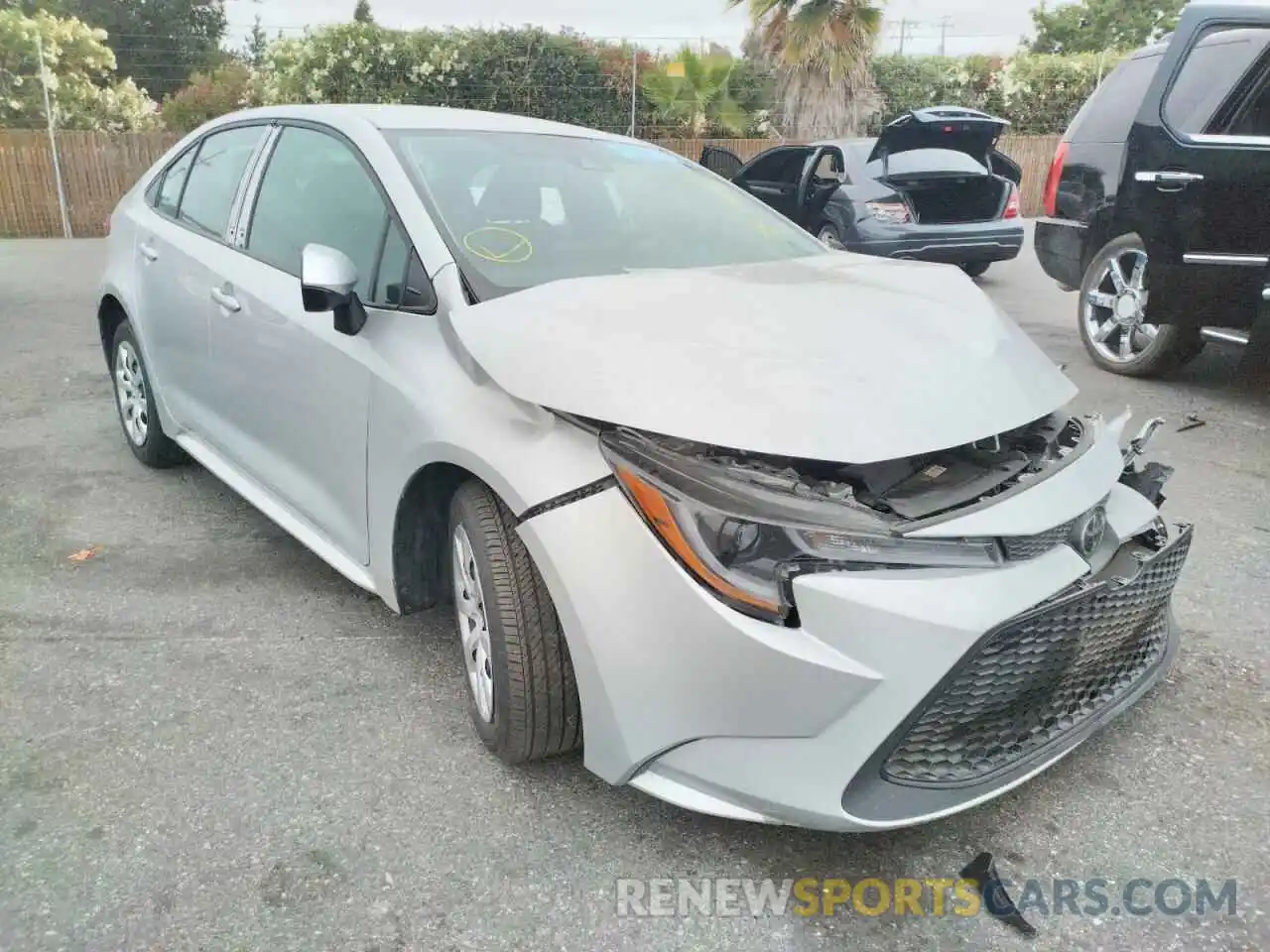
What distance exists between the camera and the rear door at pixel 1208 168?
5023 millimetres

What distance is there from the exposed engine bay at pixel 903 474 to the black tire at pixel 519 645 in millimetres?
437

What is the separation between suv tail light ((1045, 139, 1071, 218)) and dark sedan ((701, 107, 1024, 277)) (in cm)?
183

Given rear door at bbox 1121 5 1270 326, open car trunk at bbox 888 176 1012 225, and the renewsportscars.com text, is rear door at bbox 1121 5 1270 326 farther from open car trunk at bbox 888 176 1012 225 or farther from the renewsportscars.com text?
the renewsportscars.com text

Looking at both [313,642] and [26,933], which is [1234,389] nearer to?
[313,642]

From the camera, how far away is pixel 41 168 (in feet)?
46.8

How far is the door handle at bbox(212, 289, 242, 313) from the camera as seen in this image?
323 cm

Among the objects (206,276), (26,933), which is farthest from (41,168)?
(26,933)

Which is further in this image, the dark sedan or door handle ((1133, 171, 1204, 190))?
the dark sedan

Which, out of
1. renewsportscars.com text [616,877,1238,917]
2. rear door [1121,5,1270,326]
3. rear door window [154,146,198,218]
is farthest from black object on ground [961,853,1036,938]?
rear door [1121,5,1270,326]

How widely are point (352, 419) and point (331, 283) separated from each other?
14.9 inches

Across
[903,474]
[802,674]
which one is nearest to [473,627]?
[802,674]

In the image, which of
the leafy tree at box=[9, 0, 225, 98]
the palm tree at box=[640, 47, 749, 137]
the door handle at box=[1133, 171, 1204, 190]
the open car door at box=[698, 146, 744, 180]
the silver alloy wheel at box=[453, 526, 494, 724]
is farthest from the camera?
the leafy tree at box=[9, 0, 225, 98]

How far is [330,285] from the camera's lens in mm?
2480

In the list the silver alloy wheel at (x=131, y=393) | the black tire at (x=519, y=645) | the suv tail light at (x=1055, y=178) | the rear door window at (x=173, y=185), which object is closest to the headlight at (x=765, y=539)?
the black tire at (x=519, y=645)
